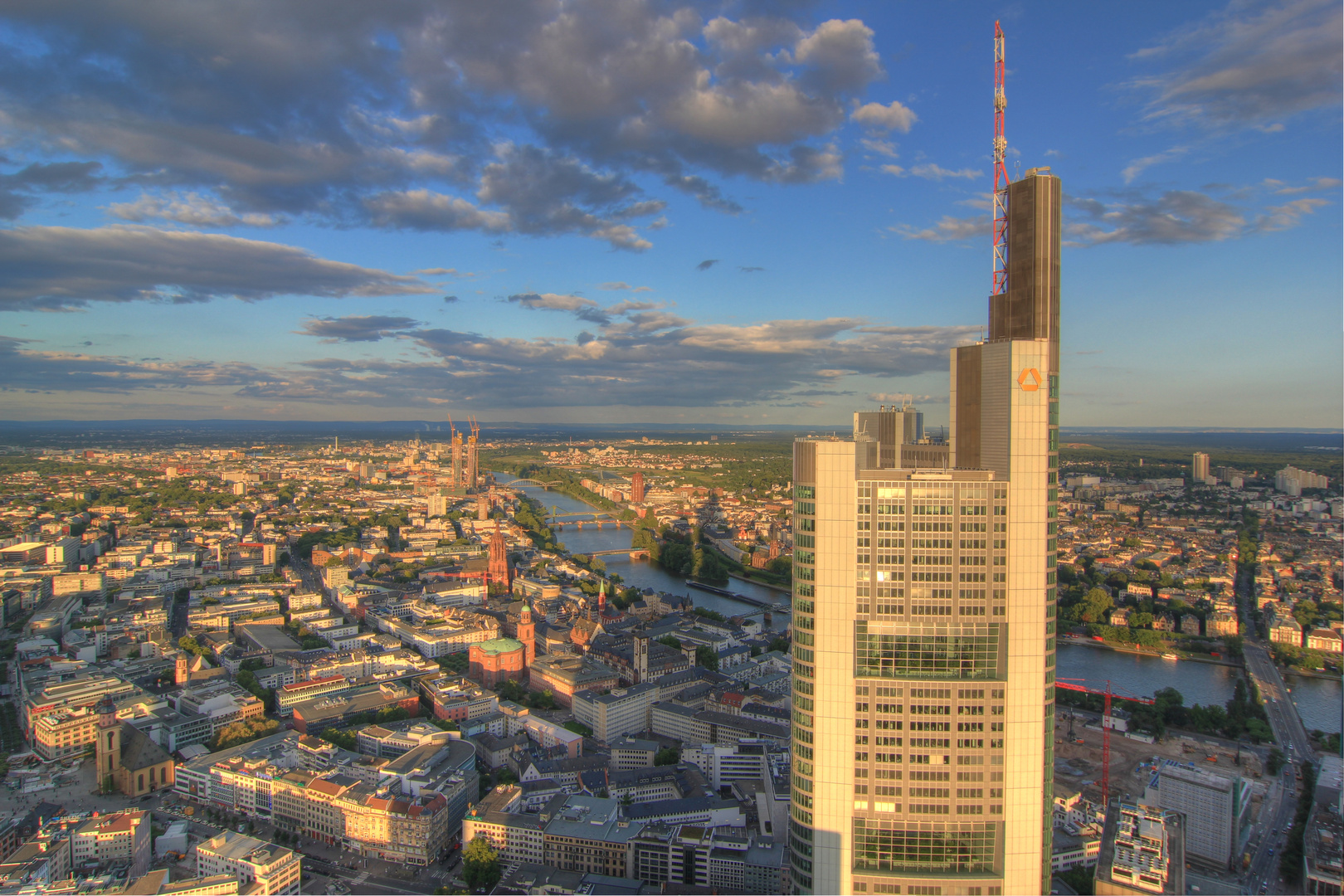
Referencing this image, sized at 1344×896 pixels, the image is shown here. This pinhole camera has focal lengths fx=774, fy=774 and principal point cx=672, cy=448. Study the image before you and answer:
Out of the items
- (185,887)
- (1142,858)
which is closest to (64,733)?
(185,887)

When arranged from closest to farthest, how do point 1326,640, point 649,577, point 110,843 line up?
point 110,843 < point 1326,640 < point 649,577

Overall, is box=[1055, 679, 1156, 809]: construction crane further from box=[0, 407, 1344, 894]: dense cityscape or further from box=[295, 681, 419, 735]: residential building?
box=[295, 681, 419, 735]: residential building

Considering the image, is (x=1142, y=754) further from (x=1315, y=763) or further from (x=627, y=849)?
(x=627, y=849)

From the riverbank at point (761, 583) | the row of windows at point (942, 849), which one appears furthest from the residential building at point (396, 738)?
the riverbank at point (761, 583)

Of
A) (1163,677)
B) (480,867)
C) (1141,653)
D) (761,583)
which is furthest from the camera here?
(761,583)

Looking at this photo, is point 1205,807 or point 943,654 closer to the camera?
point 943,654

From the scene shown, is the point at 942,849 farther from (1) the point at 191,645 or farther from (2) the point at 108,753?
(1) the point at 191,645

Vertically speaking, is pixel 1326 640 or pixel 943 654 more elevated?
pixel 943 654
